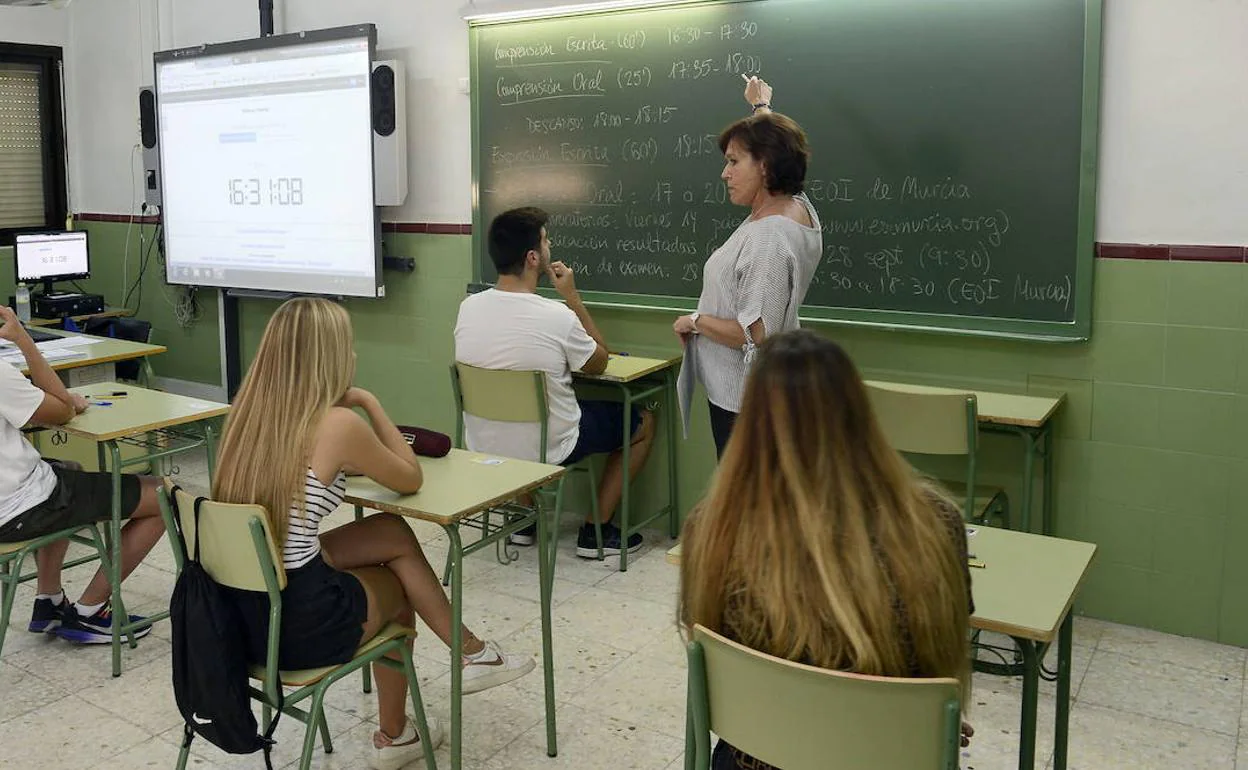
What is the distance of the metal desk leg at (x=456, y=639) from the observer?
249cm

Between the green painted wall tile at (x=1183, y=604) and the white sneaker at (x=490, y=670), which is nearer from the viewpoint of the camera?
the white sneaker at (x=490, y=670)

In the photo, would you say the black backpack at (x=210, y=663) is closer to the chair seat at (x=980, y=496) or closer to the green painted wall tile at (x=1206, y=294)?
the chair seat at (x=980, y=496)

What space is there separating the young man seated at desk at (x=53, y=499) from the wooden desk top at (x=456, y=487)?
1.11 m

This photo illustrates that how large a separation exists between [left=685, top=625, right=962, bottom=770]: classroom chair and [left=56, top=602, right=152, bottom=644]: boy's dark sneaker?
263cm

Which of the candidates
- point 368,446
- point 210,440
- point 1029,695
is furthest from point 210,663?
point 1029,695

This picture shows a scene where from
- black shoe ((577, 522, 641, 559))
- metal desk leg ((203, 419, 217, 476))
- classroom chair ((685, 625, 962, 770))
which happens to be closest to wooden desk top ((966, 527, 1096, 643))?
classroom chair ((685, 625, 962, 770))

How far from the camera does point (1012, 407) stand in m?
3.52

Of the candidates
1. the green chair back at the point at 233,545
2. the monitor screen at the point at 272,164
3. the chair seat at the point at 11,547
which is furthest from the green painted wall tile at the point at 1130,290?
the chair seat at the point at 11,547

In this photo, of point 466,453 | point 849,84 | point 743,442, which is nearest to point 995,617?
point 743,442

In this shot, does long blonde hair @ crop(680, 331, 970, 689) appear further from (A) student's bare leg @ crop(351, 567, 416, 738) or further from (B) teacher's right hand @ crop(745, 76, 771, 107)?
(B) teacher's right hand @ crop(745, 76, 771, 107)

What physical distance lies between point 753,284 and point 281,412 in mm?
1505

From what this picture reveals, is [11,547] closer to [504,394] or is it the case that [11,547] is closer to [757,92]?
[504,394]

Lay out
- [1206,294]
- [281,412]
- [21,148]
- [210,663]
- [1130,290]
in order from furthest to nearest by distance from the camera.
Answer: [21,148] < [1130,290] < [1206,294] < [281,412] < [210,663]

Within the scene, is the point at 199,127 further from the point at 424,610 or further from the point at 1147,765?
Result: the point at 1147,765
